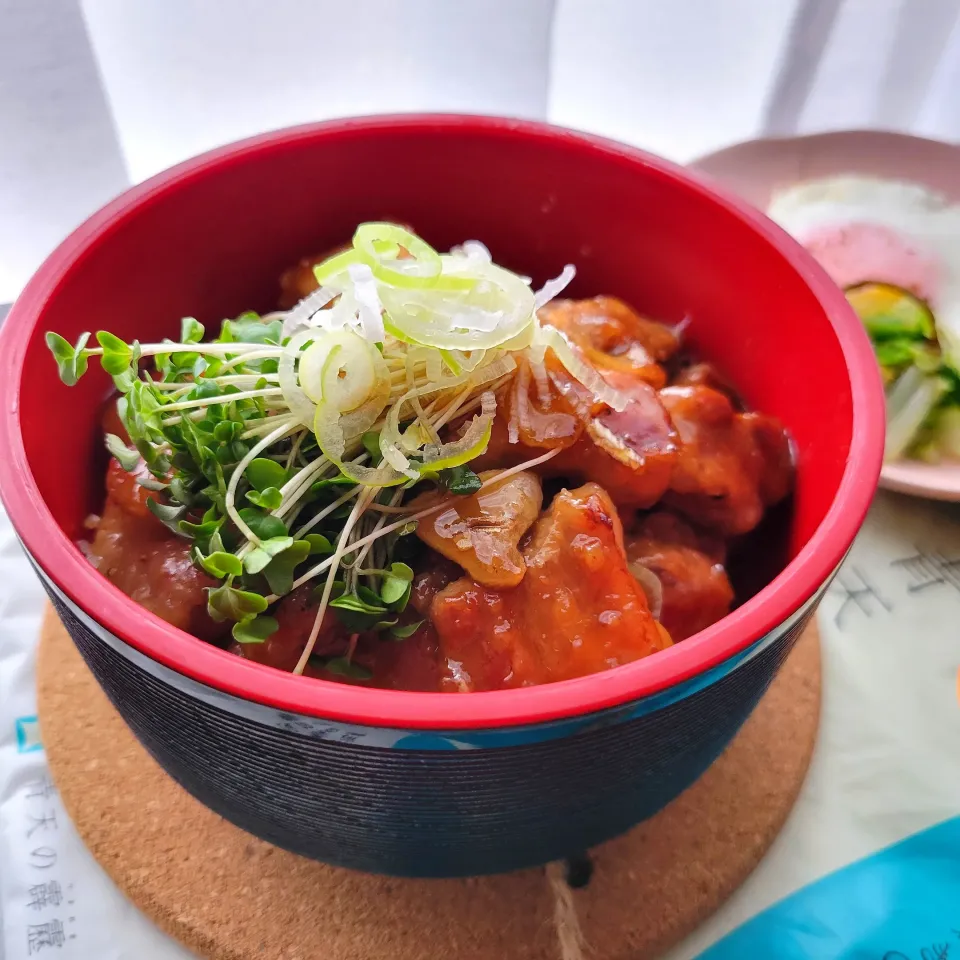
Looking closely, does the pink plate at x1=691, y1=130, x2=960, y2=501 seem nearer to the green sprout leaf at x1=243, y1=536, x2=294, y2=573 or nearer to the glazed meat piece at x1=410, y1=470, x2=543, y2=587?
the glazed meat piece at x1=410, y1=470, x2=543, y2=587

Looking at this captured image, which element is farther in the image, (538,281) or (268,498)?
(538,281)

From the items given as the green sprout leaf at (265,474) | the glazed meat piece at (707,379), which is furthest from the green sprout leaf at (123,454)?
the glazed meat piece at (707,379)

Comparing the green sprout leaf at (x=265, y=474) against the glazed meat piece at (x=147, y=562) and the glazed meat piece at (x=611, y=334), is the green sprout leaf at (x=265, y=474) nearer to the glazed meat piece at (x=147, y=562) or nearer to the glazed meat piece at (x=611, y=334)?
the glazed meat piece at (x=147, y=562)

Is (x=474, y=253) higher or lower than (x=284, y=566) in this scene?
higher

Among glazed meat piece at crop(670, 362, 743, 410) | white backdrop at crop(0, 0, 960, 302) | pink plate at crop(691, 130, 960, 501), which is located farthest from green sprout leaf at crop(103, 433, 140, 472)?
pink plate at crop(691, 130, 960, 501)

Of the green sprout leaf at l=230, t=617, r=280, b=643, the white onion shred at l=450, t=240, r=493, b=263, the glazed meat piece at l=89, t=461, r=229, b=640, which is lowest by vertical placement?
the glazed meat piece at l=89, t=461, r=229, b=640

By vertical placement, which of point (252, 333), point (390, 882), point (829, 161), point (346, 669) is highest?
point (252, 333)

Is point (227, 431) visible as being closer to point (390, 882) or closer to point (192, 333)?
point (192, 333)

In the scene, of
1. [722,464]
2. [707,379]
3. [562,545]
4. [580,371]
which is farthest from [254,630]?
[707,379]
